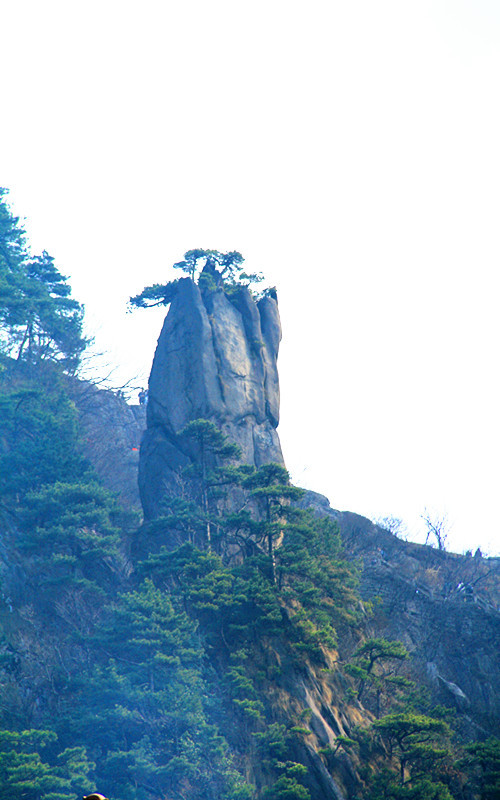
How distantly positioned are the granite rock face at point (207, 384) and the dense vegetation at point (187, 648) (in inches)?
61.5

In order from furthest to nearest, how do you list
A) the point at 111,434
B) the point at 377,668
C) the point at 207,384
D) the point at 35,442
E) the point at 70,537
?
the point at 111,434 → the point at 207,384 → the point at 35,442 → the point at 377,668 → the point at 70,537

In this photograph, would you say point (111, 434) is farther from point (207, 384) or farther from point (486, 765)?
point (486, 765)

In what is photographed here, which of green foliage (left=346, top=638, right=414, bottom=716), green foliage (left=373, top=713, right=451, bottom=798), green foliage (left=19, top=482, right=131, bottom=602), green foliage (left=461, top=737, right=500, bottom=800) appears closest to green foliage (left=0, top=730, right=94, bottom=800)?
green foliage (left=19, top=482, right=131, bottom=602)

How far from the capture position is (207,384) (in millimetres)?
29719

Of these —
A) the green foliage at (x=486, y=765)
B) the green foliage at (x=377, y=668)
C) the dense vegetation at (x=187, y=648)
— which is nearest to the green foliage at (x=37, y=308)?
the dense vegetation at (x=187, y=648)

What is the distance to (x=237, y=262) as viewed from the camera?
33.4 meters

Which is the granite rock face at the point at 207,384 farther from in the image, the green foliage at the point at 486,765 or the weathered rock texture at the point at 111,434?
the green foliage at the point at 486,765

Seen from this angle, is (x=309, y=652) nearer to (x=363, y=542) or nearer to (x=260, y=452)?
(x=260, y=452)

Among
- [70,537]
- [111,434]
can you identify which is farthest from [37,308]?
[70,537]

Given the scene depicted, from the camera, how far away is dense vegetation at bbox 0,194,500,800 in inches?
739

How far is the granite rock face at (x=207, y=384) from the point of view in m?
28.8

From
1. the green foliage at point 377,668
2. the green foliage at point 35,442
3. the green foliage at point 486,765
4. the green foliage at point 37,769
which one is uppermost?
the green foliage at point 35,442

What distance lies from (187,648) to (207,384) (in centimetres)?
1222

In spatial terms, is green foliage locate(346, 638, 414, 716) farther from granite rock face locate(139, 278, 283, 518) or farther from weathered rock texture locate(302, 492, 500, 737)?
granite rock face locate(139, 278, 283, 518)
